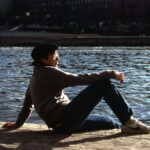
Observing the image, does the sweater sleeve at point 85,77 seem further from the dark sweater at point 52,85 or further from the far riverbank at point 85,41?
the far riverbank at point 85,41

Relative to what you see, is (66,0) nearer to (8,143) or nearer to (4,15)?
(4,15)

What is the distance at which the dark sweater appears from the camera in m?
7.39

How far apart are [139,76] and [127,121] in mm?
26864

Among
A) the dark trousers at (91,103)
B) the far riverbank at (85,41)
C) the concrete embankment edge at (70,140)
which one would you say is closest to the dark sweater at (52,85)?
the dark trousers at (91,103)

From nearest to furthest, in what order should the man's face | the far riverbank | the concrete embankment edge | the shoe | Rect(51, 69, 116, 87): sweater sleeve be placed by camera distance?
the concrete embankment edge
Rect(51, 69, 116, 87): sweater sleeve
the man's face
the shoe
the far riverbank

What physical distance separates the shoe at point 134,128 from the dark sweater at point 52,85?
31.3 inches

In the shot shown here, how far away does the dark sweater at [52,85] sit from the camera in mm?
7391

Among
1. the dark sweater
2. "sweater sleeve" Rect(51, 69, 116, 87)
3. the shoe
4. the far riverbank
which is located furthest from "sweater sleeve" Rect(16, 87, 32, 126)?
the far riverbank

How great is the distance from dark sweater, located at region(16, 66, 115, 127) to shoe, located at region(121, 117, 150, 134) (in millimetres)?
796

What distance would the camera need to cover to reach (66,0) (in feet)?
509

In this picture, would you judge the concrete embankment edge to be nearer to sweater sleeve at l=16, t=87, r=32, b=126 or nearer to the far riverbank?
sweater sleeve at l=16, t=87, r=32, b=126

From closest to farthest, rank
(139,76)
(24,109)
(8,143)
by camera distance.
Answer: (8,143) < (24,109) < (139,76)

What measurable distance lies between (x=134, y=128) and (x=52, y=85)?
1227 mm

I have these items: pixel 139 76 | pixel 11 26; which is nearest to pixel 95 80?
pixel 139 76
